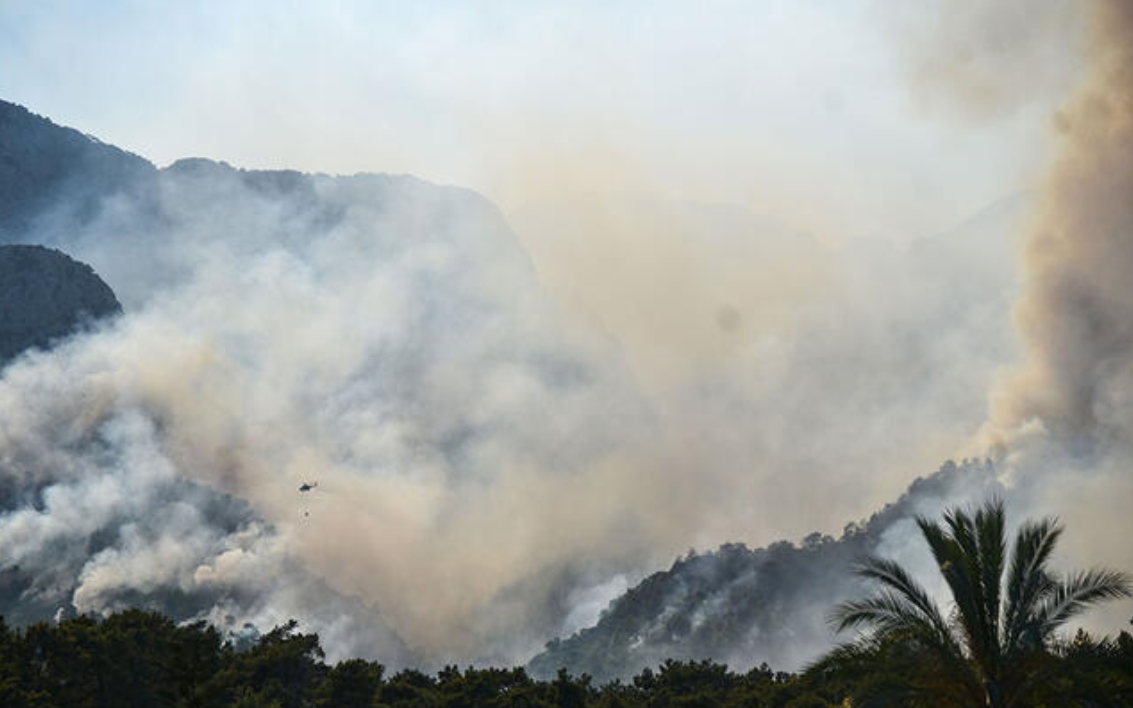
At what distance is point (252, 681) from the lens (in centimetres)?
6419

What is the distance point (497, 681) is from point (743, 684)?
2151cm

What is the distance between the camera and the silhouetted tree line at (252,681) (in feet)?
166

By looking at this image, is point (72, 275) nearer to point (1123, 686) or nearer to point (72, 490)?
point (72, 490)

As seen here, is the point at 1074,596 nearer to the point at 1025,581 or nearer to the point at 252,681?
the point at 1025,581

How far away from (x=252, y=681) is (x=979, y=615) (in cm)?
4867

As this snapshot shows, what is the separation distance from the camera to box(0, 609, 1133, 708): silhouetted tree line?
50.6 metres

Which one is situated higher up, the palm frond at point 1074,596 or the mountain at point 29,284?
the mountain at point 29,284

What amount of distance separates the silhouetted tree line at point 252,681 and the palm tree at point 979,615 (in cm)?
486

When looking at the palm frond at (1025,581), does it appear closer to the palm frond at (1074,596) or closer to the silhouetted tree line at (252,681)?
the palm frond at (1074,596)

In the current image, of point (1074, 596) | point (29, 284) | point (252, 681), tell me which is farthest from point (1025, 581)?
point (29, 284)

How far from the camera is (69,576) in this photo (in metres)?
190

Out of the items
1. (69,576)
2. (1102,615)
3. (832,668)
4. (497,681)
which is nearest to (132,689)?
(497,681)


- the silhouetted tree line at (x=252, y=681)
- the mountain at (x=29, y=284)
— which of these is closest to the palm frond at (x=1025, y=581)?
the silhouetted tree line at (x=252, y=681)

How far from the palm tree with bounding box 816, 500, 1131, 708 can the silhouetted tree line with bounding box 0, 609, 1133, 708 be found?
4865 millimetres
